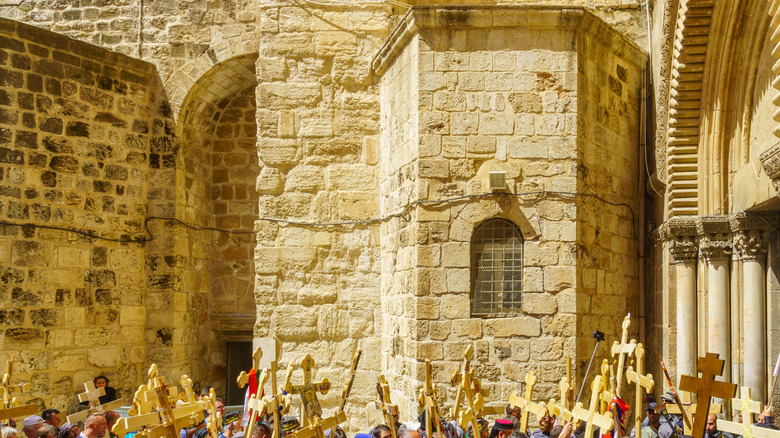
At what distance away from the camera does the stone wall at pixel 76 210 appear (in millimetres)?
9070

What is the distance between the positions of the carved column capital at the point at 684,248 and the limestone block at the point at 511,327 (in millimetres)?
1301

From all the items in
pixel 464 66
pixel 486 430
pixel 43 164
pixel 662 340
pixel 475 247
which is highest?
pixel 464 66

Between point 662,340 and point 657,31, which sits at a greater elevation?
point 657,31

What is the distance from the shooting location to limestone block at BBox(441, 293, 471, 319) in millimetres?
7566

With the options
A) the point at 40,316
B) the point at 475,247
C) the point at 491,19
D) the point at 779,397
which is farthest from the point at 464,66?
the point at 40,316

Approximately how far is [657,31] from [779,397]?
3.63 m

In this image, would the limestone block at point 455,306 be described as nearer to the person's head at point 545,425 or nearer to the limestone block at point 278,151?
the person's head at point 545,425

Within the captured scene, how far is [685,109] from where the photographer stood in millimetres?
7648

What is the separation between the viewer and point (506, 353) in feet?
24.7

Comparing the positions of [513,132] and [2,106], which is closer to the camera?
[513,132]

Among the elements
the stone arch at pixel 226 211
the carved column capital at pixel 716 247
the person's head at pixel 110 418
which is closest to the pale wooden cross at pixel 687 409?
the carved column capital at pixel 716 247

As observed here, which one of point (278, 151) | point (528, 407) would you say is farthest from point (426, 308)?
point (278, 151)

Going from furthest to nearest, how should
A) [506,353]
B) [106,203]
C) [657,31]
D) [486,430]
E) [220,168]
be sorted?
[220,168] → [106,203] → [657,31] → [506,353] → [486,430]

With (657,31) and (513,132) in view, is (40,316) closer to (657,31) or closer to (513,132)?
(513,132)
